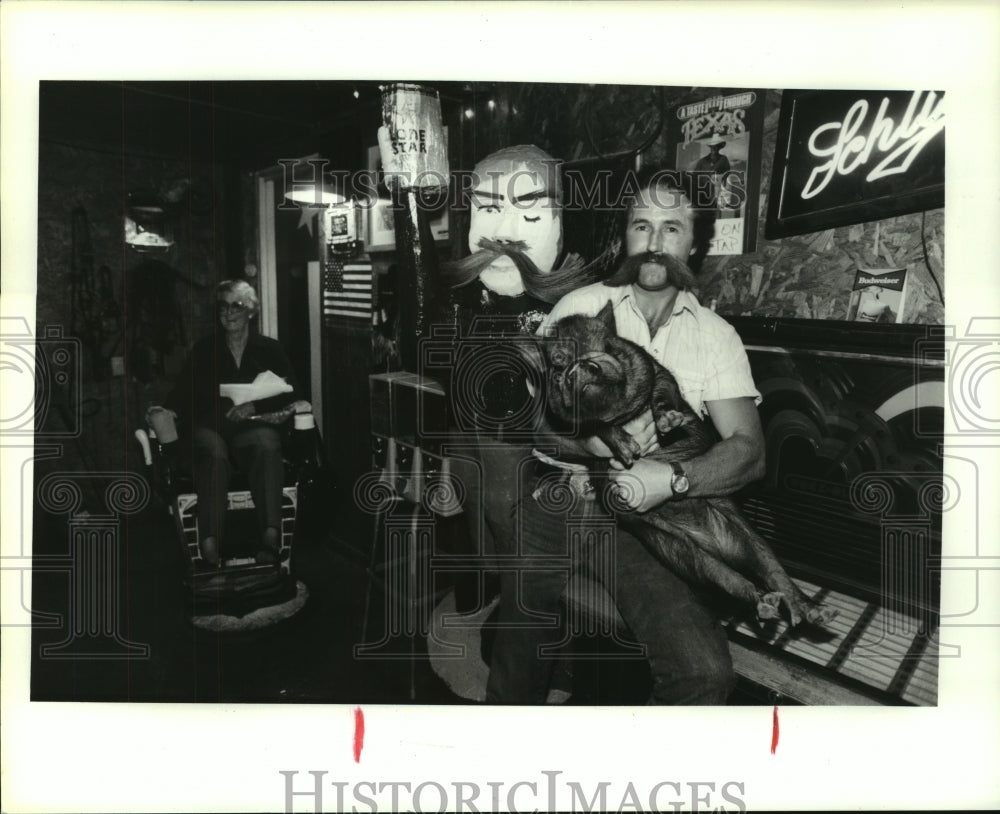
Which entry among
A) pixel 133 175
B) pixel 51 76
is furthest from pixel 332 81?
pixel 51 76

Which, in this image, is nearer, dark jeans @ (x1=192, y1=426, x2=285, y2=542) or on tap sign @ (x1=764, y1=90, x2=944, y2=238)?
on tap sign @ (x1=764, y1=90, x2=944, y2=238)

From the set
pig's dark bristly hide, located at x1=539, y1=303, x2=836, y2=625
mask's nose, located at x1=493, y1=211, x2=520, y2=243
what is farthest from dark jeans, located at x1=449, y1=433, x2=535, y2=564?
mask's nose, located at x1=493, y1=211, x2=520, y2=243

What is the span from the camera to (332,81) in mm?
2230

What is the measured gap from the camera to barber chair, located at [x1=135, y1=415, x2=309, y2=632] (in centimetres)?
230

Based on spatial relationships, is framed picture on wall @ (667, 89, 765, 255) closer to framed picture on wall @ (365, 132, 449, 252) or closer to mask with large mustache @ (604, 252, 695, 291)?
mask with large mustache @ (604, 252, 695, 291)

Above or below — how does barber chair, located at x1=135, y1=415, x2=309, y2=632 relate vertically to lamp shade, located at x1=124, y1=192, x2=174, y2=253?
below

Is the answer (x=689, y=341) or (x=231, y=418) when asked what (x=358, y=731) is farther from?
(x=689, y=341)

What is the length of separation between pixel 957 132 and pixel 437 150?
62.9 inches

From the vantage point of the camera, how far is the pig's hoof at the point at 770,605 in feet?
7.32

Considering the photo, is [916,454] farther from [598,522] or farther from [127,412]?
[127,412]

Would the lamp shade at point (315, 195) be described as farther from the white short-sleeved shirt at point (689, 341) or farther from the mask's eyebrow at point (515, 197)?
the white short-sleeved shirt at point (689, 341)

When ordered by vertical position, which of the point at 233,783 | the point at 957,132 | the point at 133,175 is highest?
the point at 957,132

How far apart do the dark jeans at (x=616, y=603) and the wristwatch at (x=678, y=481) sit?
0.66 feet
